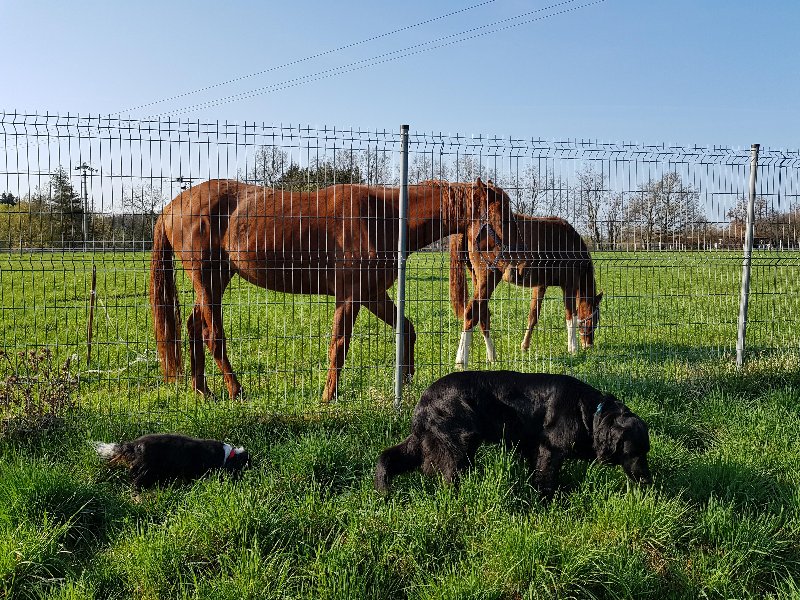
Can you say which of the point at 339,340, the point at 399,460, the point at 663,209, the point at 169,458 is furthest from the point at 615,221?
the point at 169,458

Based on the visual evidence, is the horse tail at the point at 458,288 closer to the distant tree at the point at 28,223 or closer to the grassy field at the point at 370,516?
the grassy field at the point at 370,516

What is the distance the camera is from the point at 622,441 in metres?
4.60

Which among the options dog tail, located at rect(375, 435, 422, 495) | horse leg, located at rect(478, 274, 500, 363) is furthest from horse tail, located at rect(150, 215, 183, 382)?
horse leg, located at rect(478, 274, 500, 363)

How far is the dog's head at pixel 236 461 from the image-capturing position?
5.08 m

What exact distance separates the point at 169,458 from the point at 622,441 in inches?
123

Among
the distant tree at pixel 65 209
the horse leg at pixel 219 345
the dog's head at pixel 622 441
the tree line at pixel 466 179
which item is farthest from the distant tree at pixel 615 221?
the distant tree at pixel 65 209

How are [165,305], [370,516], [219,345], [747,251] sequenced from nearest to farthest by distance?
[370,516] < [165,305] < [219,345] < [747,251]

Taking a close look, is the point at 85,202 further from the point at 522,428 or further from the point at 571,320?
the point at 571,320

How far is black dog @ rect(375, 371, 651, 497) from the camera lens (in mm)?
4648

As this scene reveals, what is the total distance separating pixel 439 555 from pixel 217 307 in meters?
4.27

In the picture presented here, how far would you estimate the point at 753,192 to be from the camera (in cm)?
823

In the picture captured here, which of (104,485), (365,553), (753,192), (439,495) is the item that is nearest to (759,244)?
(753,192)

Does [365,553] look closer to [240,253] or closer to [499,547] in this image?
[499,547]

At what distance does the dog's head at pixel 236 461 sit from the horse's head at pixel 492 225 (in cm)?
339
